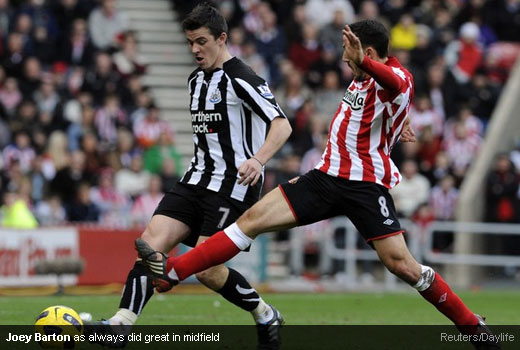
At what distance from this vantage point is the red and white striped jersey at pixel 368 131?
8.45m

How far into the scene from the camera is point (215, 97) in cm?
882

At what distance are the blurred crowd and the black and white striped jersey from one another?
8694mm

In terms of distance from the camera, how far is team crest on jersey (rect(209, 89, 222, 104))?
8.81 meters

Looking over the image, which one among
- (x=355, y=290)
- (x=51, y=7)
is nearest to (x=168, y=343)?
(x=355, y=290)

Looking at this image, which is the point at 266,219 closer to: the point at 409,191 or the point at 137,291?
the point at 137,291

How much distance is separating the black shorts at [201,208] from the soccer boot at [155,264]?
79 centimetres

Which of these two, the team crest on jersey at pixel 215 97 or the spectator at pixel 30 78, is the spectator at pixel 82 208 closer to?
the spectator at pixel 30 78

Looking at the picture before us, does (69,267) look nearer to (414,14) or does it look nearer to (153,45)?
(153,45)

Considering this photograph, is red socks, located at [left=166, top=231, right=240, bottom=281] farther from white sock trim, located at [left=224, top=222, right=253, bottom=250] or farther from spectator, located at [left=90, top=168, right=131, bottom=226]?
spectator, located at [left=90, top=168, right=131, bottom=226]

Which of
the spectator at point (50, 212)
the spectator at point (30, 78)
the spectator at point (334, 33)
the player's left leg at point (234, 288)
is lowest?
the player's left leg at point (234, 288)

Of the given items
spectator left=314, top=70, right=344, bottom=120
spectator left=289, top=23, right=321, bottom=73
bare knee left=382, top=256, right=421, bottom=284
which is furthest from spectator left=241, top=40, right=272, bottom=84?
bare knee left=382, top=256, right=421, bottom=284

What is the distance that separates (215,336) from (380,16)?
1437cm

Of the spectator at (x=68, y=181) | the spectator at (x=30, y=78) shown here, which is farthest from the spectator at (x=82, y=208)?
the spectator at (x=30, y=78)

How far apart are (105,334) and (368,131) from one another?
2.32 m
